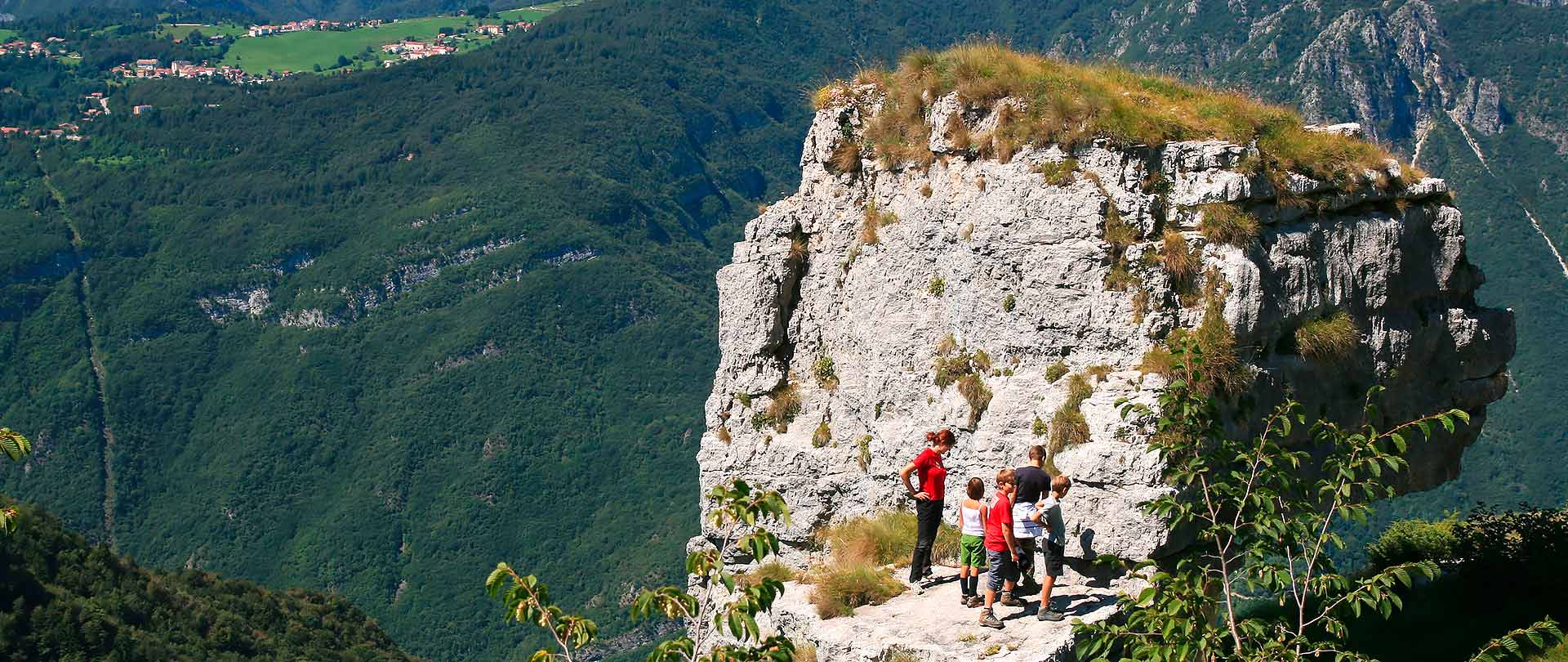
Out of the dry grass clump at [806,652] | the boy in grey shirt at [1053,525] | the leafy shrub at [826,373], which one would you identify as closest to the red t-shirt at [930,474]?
the boy in grey shirt at [1053,525]

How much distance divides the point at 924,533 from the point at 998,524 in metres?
1.47

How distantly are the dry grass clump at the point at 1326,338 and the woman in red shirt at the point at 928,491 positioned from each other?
356 centimetres

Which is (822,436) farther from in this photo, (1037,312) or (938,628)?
(938,628)

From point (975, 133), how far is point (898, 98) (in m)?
1.59

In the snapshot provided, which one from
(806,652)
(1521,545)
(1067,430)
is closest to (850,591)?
(806,652)

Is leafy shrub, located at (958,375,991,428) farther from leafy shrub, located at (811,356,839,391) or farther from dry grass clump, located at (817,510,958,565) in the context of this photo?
leafy shrub, located at (811,356,839,391)

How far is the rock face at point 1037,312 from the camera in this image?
14.5 meters

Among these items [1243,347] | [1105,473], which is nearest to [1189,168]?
[1243,347]

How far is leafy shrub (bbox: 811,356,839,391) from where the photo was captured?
17812mm

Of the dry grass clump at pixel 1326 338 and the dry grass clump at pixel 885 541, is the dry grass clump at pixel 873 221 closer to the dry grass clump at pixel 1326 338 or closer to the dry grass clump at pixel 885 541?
the dry grass clump at pixel 885 541

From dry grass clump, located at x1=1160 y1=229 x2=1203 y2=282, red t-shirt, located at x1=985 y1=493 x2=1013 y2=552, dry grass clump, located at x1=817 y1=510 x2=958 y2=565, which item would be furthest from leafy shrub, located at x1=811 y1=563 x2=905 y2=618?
dry grass clump, located at x1=1160 y1=229 x2=1203 y2=282

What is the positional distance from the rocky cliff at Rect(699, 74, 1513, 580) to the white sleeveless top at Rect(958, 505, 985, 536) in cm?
98

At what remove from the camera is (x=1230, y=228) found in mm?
14602

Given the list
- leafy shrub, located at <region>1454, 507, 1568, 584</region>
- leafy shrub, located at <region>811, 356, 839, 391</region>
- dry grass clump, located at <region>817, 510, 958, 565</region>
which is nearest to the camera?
dry grass clump, located at <region>817, 510, 958, 565</region>
